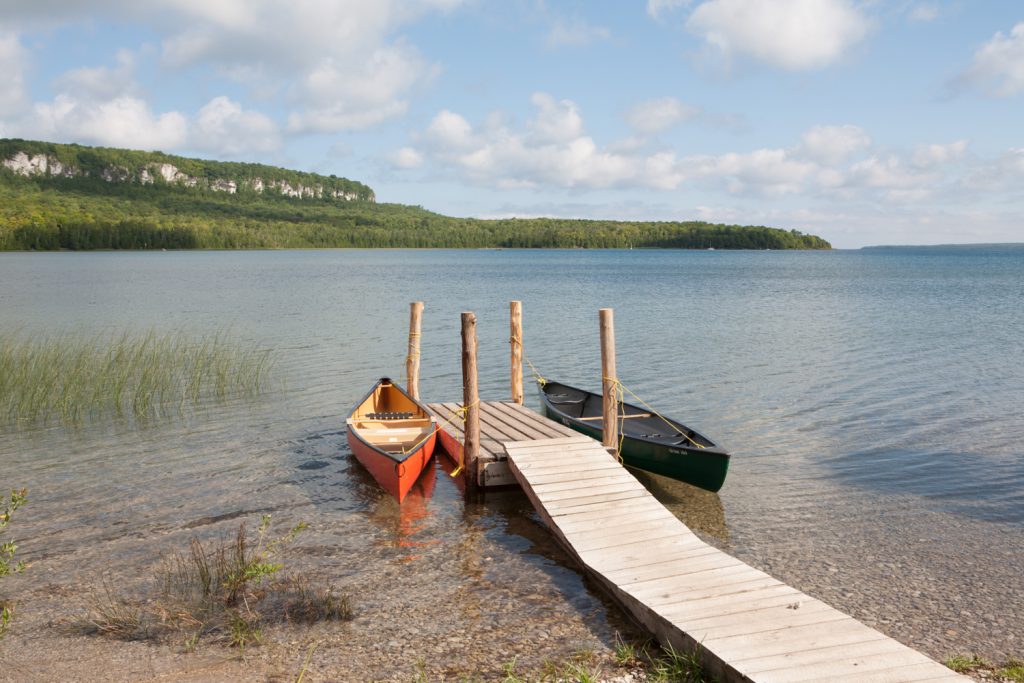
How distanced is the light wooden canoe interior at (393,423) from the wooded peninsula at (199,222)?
113558 millimetres

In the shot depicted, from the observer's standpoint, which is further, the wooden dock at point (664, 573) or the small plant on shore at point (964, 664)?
the small plant on shore at point (964, 664)

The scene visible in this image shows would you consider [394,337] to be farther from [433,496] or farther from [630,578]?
[630,578]

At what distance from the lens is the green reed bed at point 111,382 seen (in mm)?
15156

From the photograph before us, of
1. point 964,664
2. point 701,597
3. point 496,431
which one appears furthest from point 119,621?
point 964,664

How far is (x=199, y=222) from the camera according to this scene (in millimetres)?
135875

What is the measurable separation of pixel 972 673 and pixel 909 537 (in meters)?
3.68

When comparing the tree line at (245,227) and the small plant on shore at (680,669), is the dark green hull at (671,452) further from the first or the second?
the tree line at (245,227)

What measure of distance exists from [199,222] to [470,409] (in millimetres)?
139248

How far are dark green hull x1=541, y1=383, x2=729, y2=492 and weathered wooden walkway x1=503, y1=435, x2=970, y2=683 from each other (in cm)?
101

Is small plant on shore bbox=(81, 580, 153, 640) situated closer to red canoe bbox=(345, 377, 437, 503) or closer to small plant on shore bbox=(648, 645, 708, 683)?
red canoe bbox=(345, 377, 437, 503)

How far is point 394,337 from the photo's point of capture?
2711 centimetres

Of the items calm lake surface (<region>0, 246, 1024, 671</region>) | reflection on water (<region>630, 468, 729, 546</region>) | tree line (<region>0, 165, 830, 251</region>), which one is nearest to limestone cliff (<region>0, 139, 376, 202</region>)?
tree line (<region>0, 165, 830, 251</region>)

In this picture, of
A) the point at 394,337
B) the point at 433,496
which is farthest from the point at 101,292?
the point at 433,496

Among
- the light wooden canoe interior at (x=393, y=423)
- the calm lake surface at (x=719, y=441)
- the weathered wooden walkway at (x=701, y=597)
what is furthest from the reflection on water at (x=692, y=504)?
the light wooden canoe interior at (x=393, y=423)
